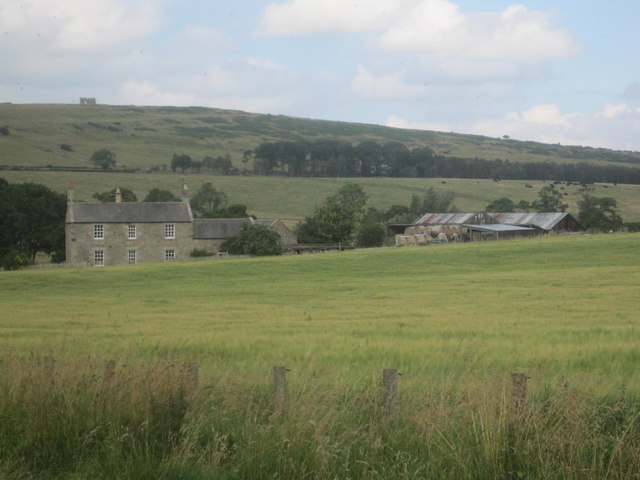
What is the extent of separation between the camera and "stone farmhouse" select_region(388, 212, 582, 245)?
80375 mm

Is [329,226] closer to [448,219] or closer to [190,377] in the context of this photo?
[448,219]

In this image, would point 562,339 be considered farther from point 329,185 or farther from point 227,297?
point 329,185

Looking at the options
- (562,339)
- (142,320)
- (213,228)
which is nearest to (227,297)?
(142,320)

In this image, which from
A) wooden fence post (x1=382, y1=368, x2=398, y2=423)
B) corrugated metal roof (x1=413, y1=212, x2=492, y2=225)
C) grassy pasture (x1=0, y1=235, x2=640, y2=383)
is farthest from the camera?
corrugated metal roof (x1=413, y1=212, x2=492, y2=225)

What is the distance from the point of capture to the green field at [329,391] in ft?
25.0

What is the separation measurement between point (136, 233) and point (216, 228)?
27.2 ft

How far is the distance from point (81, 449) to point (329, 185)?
15014cm

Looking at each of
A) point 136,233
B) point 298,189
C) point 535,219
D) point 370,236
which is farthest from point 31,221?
point 298,189

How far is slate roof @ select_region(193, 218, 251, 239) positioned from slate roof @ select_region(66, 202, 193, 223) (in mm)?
1615

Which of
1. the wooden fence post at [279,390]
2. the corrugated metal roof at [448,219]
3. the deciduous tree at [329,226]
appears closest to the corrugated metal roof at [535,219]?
the corrugated metal roof at [448,219]

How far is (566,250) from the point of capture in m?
58.7

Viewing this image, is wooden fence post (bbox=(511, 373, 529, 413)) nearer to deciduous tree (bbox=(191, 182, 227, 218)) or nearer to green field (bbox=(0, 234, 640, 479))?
green field (bbox=(0, 234, 640, 479))

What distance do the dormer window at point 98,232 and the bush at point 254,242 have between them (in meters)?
12.6

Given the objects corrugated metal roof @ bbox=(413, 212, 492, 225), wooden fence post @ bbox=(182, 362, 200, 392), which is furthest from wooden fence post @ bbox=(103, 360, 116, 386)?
corrugated metal roof @ bbox=(413, 212, 492, 225)
